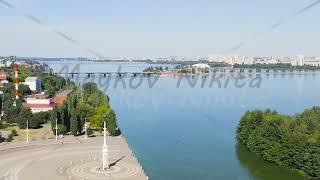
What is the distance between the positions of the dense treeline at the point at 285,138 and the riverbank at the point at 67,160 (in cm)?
451

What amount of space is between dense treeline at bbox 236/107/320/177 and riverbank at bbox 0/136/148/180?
451 centimetres

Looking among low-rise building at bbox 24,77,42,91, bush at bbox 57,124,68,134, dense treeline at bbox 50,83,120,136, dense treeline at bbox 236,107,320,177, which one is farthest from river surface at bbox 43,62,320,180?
low-rise building at bbox 24,77,42,91

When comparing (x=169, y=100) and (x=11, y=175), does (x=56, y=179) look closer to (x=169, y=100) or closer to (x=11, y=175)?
(x=11, y=175)

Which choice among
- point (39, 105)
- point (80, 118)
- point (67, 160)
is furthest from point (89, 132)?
point (39, 105)

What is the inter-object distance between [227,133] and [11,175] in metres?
10.7

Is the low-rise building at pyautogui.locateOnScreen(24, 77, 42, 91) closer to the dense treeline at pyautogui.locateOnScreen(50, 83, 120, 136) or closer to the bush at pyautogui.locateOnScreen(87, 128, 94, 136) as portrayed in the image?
the dense treeline at pyautogui.locateOnScreen(50, 83, 120, 136)

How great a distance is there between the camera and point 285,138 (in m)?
15.1

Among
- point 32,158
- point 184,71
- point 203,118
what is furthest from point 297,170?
point 184,71

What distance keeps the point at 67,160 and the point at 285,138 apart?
6.93 meters

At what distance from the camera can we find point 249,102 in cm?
3306

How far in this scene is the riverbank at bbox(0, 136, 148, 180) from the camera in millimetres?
13266

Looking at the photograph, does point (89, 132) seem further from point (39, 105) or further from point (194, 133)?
point (39, 105)

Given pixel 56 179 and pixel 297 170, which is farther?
pixel 297 170

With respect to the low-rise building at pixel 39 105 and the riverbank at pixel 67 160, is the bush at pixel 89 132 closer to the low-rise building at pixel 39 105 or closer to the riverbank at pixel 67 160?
the riverbank at pixel 67 160
